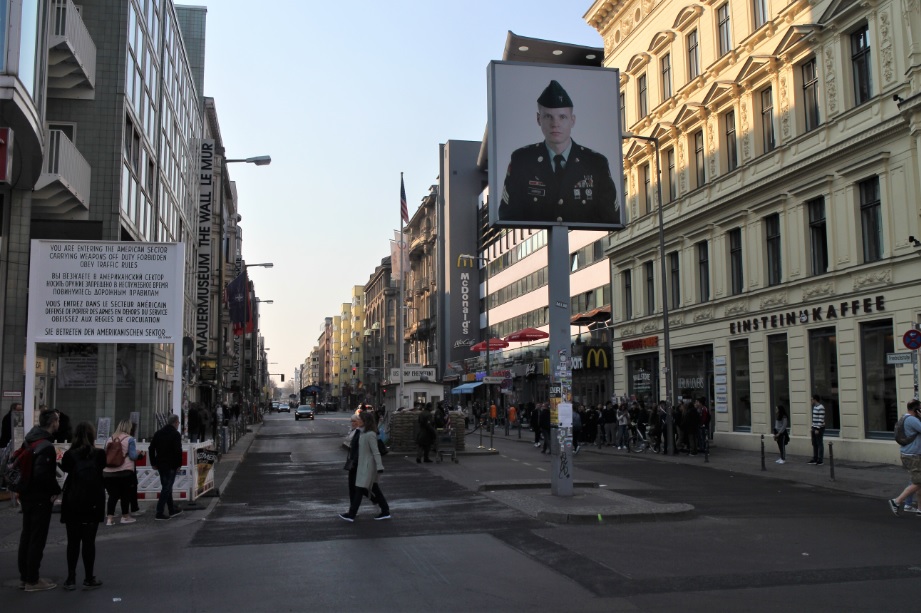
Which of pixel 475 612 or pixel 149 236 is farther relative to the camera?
pixel 149 236

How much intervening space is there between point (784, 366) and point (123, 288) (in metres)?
21.0

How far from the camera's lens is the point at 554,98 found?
16984 millimetres

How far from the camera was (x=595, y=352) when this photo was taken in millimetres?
43906

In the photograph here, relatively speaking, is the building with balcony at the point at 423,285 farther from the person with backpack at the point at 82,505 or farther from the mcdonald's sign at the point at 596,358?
the person with backpack at the point at 82,505

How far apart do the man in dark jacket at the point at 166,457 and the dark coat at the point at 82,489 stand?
205 inches

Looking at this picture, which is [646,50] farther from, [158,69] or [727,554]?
[727,554]

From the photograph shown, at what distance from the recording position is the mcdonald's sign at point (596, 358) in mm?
42875

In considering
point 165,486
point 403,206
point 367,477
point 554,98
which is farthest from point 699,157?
point 165,486

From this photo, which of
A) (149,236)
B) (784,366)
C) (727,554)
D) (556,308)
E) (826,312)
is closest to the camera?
(727,554)

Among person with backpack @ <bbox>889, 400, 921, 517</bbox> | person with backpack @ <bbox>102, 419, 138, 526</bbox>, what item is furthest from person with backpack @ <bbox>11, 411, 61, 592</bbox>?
person with backpack @ <bbox>889, 400, 921, 517</bbox>

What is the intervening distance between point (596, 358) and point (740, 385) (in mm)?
12997

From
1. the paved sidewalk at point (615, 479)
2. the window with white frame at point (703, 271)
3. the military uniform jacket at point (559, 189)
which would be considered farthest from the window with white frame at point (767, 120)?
the military uniform jacket at point (559, 189)

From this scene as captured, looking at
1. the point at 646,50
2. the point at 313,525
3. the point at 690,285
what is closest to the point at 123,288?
the point at 313,525

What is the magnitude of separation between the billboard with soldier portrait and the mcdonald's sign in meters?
26.1
